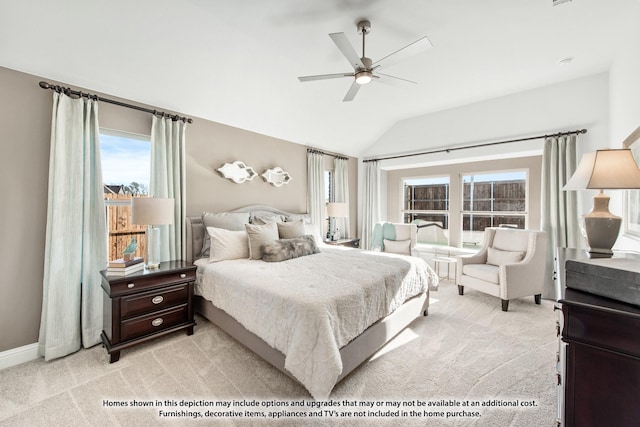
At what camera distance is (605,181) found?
1.47 metres

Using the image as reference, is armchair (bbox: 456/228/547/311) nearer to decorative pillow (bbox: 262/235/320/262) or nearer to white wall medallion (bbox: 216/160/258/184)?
decorative pillow (bbox: 262/235/320/262)

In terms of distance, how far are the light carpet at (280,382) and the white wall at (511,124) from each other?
8.85 ft

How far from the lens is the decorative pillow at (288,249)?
2.92 meters

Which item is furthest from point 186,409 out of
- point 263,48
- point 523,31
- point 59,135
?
point 523,31

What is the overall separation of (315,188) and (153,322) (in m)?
3.21

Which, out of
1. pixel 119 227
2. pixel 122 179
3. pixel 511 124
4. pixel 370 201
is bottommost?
pixel 119 227

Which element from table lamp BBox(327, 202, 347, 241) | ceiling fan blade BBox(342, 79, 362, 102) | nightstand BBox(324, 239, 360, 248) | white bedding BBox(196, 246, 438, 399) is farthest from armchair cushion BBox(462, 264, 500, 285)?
ceiling fan blade BBox(342, 79, 362, 102)

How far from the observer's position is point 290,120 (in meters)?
4.07

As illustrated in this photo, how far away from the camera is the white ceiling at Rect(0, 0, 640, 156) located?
6.95ft

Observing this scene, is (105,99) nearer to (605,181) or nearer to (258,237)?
(258,237)

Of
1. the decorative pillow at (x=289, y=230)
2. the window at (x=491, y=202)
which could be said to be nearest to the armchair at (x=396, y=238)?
the window at (x=491, y=202)

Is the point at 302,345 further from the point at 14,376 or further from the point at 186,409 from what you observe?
the point at 14,376

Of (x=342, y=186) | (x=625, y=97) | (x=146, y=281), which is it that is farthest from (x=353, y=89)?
(x=342, y=186)

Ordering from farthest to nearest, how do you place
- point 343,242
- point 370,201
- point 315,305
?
point 370,201, point 343,242, point 315,305
